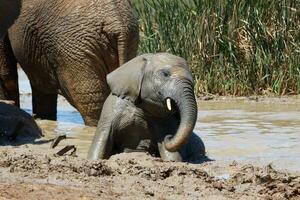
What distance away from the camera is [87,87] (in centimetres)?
1115

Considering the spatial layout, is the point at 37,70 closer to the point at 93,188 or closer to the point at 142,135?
the point at 142,135

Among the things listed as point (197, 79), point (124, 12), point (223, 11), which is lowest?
point (197, 79)

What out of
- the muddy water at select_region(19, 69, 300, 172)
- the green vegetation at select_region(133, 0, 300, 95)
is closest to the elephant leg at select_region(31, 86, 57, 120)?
the muddy water at select_region(19, 69, 300, 172)

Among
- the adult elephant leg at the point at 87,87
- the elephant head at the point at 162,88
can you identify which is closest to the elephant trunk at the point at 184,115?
the elephant head at the point at 162,88

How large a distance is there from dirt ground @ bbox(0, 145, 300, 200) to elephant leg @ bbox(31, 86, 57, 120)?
183 inches

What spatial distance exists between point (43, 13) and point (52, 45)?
411 millimetres

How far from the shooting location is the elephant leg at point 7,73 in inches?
492

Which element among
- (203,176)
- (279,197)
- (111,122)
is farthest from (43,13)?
(279,197)

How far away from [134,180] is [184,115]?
3.60 feet

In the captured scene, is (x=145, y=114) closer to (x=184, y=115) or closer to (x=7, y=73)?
(x=184, y=115)

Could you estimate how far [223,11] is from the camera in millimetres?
17125

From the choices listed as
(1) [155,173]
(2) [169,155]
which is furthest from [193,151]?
(1) [155,173]

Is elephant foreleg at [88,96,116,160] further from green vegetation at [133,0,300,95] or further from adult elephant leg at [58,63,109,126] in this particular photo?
green vegetation at [133,0,300,95]

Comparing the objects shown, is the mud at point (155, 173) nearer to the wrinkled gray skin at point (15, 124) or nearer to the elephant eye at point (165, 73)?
the wrinkled gray skin at point (15, 124)
